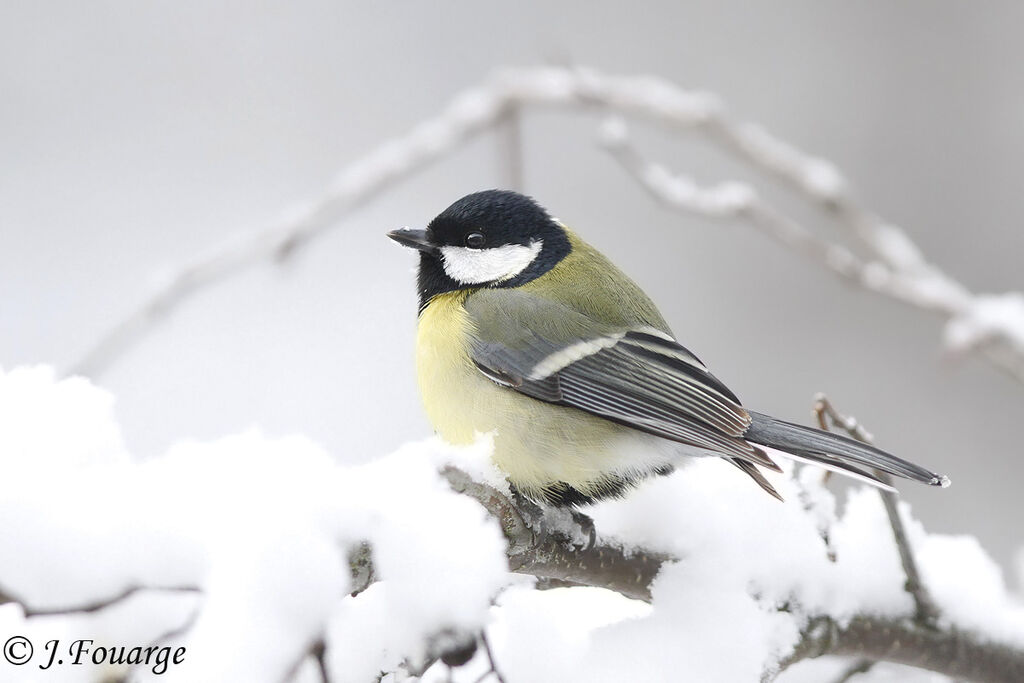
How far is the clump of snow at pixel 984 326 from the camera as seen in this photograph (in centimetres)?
182

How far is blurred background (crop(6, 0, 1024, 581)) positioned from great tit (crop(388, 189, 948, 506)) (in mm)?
1860

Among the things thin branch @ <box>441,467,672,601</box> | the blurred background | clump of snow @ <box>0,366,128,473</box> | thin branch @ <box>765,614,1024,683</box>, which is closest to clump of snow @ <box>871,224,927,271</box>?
thin branch @ <box>765,614,1024,683</box>

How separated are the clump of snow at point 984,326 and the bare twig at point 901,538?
0.50 m

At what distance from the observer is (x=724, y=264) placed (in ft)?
16.1

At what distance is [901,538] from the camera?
4.47 ft

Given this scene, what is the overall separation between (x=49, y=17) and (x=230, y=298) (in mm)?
2066

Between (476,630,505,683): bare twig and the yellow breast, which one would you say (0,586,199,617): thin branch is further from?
the yellow breast

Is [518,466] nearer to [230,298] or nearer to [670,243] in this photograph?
[230,298]

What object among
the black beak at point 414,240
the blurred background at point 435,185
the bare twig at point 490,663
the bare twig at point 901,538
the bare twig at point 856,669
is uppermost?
the blurred background at point 435,185

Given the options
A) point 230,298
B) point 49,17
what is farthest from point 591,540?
point 49,17

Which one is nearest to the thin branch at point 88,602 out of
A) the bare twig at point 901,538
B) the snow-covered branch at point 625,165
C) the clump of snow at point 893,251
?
the bare twig at point 901,538

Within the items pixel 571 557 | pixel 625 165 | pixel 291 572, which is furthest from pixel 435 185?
pixel 291 572

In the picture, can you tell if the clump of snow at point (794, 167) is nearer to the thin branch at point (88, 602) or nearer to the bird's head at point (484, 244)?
the bird's head at point (484, 244)

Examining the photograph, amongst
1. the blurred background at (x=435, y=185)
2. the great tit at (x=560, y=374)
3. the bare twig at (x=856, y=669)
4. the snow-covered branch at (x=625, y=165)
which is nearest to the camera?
the bare twig at (x=856, y=669)
